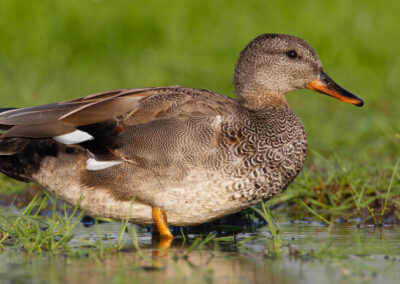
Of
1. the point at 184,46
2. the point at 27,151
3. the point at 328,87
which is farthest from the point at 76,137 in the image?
the point at 184,46

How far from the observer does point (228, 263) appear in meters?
3.92

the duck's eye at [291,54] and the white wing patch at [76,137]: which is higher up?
the duck's eye at [291,54]

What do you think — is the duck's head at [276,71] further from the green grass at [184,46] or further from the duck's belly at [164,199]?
the green grass at [184,46]

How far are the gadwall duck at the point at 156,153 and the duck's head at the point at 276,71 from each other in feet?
0.62

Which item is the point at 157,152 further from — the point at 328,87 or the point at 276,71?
the point at 328,87

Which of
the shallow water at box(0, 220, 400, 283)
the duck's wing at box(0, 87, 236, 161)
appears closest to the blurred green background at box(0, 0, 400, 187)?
the duck's wing at box(0, 87, 236, 161)

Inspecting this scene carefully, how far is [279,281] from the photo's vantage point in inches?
140

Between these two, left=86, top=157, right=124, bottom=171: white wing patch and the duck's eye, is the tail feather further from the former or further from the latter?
the duck's eye

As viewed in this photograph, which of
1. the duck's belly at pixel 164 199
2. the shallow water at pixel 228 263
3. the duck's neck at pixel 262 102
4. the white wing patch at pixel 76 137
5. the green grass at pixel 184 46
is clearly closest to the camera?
the shallow water at pixel 228 263

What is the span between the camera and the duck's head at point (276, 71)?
5113 millimetres

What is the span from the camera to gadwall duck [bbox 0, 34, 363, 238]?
455 cm

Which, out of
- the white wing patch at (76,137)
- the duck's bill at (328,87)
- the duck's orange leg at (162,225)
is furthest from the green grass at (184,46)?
the duck's orange leg at (162,225)

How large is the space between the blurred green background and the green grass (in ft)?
0.04

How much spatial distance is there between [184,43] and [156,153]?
220 inches
